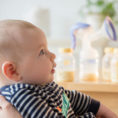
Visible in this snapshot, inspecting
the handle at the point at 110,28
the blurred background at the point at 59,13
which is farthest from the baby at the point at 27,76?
the blurred background at the point at 59,13

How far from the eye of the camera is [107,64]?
153 centimetres

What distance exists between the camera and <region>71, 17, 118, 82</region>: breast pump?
1.41 m

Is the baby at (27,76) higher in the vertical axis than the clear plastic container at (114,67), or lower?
higher

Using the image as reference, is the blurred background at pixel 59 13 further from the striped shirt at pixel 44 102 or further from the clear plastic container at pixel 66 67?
the striped shirt at pixel 44 102

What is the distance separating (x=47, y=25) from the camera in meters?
1.87

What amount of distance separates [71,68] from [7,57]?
2.92ft

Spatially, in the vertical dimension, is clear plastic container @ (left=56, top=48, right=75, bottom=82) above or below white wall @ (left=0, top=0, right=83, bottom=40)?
below

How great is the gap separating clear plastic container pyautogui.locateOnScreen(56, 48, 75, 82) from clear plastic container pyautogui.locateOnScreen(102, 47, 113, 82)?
0.58 ft

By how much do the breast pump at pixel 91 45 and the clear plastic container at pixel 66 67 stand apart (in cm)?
5

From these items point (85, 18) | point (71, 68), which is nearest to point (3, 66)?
point (71, 68)

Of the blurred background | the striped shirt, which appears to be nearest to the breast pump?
the blurred background

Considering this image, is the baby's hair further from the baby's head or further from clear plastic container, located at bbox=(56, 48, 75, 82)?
clear plastic container, located at bbox=(56, 48, 75, 82)

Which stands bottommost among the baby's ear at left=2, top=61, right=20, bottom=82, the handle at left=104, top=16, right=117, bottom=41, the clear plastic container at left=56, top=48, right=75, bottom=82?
the clear plastic container at left=56, top=48, right=75, bottom=82

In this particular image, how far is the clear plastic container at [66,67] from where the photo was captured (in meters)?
1.45
